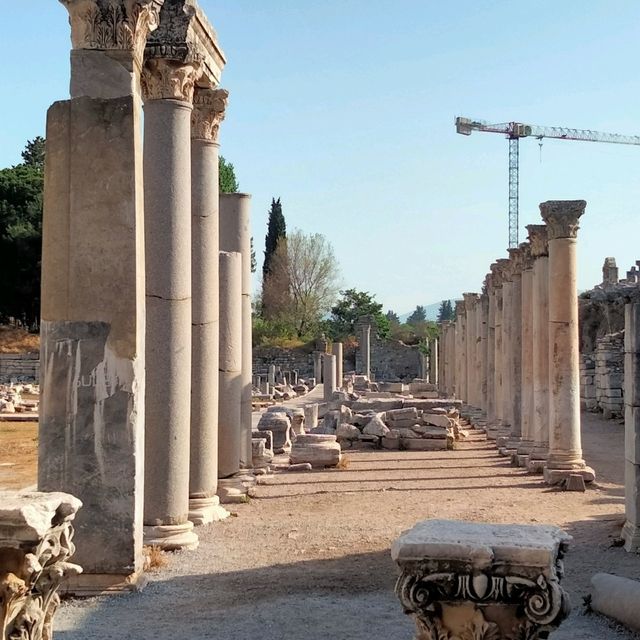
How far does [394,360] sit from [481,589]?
60.6 metres

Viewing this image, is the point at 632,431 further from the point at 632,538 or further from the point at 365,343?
the point at 365,343

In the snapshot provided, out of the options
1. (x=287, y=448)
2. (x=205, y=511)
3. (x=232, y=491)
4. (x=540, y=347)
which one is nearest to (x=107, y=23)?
(x=205, y=511)

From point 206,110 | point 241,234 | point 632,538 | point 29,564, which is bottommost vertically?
point 632,538

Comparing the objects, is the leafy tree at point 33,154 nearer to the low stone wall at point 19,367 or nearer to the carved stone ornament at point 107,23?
the low stone wall at point 19,367

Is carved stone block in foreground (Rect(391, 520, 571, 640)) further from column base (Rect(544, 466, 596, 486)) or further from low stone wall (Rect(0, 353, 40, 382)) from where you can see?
low stone wall (Rect(0, 353, 40, 382))

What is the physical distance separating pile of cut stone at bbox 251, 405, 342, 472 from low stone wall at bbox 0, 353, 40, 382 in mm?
33986

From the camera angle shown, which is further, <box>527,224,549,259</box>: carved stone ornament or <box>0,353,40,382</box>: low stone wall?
<box>0,353,40,382</box>: low stone wall

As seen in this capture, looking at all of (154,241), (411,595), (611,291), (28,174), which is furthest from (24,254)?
(411,595)

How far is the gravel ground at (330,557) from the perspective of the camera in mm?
7008

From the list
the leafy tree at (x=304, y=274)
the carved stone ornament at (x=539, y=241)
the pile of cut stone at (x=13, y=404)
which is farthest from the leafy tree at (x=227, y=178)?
the carved stone ornament at (x=539, y=241)

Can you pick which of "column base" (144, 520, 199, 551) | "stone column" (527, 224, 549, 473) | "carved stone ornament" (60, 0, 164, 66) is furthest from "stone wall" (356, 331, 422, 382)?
"carved stone ornament" (60, 0, 164, 66)

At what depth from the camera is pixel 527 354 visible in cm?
1894

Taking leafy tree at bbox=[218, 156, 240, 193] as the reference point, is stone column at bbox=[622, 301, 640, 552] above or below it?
below

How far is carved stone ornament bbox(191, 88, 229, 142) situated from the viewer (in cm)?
1152
